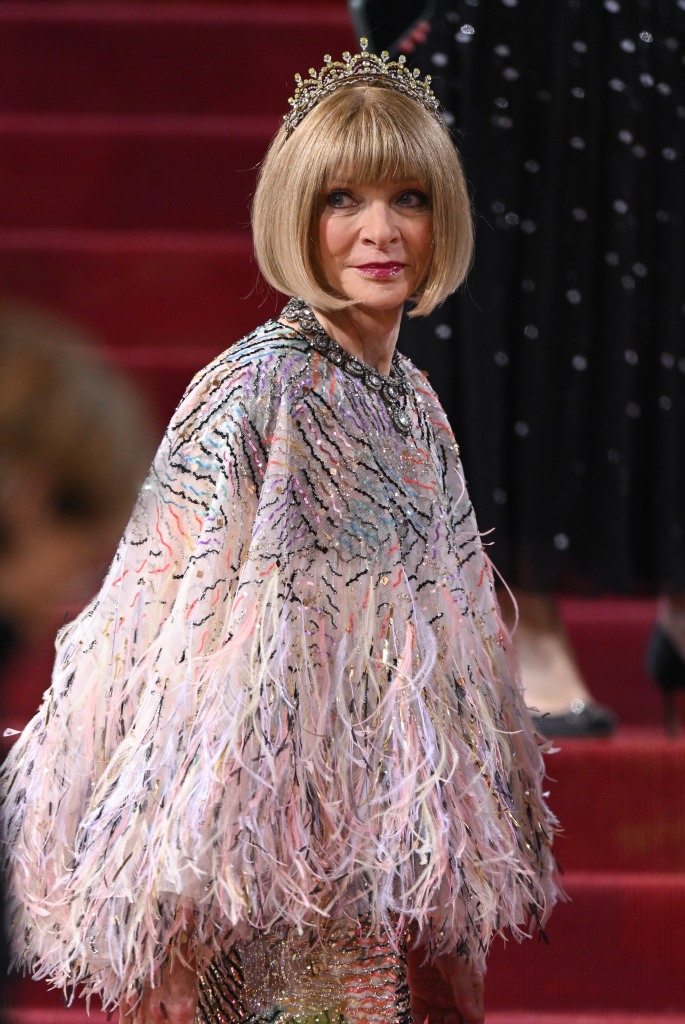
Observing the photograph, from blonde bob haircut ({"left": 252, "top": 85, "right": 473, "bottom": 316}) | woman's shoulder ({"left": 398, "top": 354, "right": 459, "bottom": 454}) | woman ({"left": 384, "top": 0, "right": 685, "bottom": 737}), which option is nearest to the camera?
blonde bob haircut ({"left": 252, "top": 85, "right": 473, "bottom": 316})

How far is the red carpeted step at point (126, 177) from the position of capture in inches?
134

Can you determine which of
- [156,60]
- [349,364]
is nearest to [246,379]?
[349,364]

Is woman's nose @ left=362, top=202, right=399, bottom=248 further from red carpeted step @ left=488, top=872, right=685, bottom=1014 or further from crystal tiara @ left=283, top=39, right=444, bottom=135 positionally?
red carpeted step @ left=488, top=872, right=685, bottom=1014

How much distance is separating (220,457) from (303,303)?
7.1 inches

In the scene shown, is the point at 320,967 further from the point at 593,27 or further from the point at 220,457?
the point at 593,27

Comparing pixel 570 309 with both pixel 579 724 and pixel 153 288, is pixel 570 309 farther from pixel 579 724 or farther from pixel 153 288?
pixel 153 288

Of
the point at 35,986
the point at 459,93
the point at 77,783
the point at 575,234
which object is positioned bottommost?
the point at 35,986

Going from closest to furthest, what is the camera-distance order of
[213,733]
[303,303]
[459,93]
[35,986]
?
1. [213,733]
2. [303,303]
3. [35,986]
4. [459,93]

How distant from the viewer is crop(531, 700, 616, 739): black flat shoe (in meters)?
2.40

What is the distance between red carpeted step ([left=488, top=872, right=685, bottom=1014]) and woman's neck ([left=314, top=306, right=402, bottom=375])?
96 cm

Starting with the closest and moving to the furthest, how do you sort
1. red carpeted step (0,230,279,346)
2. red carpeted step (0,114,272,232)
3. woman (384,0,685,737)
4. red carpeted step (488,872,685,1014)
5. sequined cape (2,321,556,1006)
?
1. sequined cape (2,321,556,1006)
2. red carpeted step (488,872,685,1014)
3. woman (384,0,685,737)
4. red carpeted step (0,230,279,346)
5. red carpeted step (0,114,272,232)

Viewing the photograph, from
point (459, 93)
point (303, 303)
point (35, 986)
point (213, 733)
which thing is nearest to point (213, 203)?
point (459, 93)

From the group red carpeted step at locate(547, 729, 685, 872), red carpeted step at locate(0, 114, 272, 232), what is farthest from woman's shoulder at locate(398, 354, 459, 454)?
red carpeted step at locate(0, 114, 272, 232)

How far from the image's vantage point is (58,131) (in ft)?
11.2
